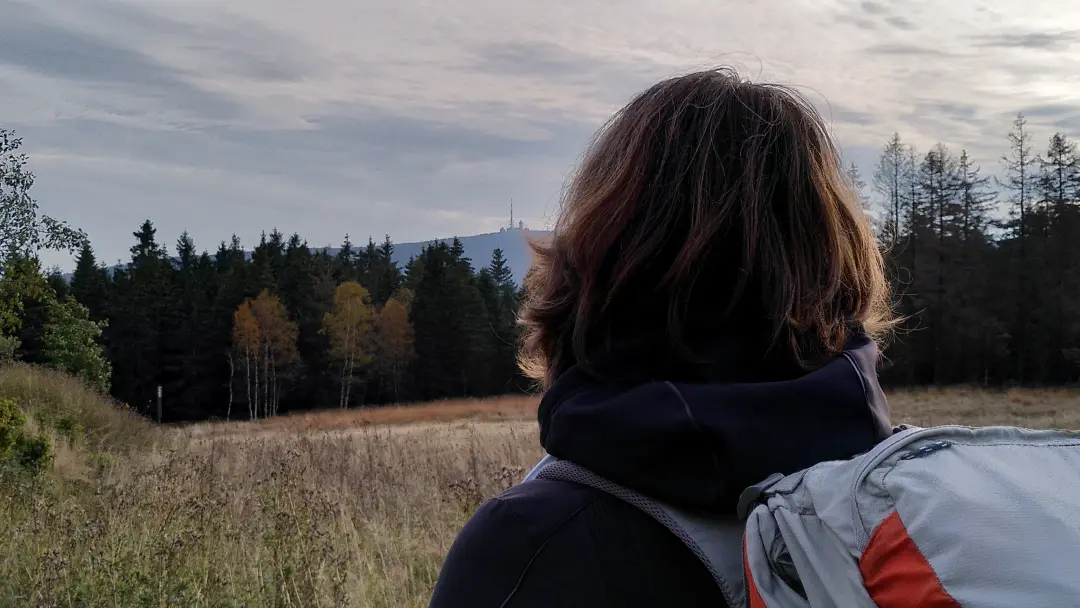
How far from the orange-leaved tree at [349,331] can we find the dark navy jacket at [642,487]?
174 ft

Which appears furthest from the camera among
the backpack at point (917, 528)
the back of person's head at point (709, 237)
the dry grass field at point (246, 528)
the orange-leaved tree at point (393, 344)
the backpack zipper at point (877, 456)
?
the orange-leaved tree at point (393, 344)

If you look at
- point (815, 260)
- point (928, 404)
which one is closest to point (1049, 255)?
point (928, 404)

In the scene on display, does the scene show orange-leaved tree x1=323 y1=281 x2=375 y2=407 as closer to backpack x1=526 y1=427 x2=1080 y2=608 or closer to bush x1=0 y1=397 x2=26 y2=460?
bush x1=0 y1=397 x2=26 y2=460

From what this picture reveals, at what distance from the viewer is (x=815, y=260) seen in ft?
4.46

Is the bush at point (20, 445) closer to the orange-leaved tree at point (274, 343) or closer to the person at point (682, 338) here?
the person at point (682, 338)

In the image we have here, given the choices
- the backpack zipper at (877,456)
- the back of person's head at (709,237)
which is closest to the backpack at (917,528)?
the backpack zipper at (877,456)

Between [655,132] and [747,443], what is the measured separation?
0.59 metres

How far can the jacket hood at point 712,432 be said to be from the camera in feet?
3.55

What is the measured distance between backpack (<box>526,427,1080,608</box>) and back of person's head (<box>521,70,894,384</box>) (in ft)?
0.95

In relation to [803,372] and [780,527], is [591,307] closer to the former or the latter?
[803,372]

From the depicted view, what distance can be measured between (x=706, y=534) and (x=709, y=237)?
1.50 feet

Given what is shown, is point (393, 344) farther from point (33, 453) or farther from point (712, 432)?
point (712, 432)

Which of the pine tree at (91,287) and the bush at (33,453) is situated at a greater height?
the pine tree at (91,287)

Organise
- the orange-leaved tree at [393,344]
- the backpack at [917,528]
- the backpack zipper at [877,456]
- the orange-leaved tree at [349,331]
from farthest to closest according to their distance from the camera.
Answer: the orange-leaved tree at [393,344]
the orange-leaved tree at [349,331]
the backpack zipper at [877,456]
the backpack at [917,528]
